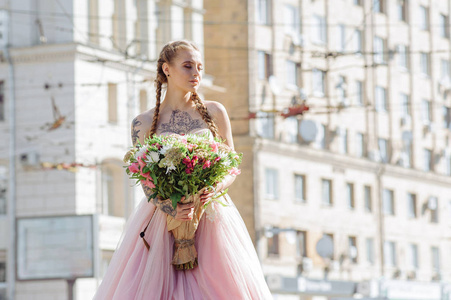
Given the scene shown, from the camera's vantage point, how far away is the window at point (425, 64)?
7312cm

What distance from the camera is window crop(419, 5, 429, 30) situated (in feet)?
238

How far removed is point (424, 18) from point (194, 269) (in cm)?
6732

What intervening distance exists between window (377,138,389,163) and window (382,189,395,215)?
5.70ft

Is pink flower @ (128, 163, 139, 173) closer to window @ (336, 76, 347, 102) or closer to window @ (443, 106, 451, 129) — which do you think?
window @ (336, 76, 347, 102)

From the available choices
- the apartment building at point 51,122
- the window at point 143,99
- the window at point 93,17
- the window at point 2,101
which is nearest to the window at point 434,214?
the window at point 143,99

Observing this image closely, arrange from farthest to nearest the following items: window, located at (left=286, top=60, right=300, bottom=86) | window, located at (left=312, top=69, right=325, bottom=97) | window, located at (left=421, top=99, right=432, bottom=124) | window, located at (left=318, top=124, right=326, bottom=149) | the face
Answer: window, located at (left=421, top=99, right=432, bottom=124), window, located at (left=312, top=69, right=325, bottom=97), window, located at (left=318, top=124, right=326, bottom=149), window, located at (left=286, top=60, right=300, bottom=86), the face

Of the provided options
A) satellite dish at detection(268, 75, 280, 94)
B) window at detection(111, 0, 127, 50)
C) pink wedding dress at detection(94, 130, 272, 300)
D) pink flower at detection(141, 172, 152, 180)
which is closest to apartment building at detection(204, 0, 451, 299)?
satellite dish at detection(268, 75, 280, 94)

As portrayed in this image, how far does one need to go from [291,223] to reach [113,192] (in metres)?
13.2

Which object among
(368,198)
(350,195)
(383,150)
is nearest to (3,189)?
(350,195)

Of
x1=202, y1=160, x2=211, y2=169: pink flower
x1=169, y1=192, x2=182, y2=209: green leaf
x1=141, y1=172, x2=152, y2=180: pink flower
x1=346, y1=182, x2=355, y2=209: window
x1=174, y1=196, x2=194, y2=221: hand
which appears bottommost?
x1=174, y1=196, x2=194, y2=221: hand

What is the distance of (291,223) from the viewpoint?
59.5 m

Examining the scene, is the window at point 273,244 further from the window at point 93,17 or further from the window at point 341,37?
the window at point 93,17

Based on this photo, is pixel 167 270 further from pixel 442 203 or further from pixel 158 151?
pixel 442 203

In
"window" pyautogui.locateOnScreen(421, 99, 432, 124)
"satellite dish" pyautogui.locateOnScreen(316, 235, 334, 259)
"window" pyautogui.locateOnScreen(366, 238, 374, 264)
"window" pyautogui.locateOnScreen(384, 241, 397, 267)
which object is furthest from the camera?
"window" pyautogui.locateOnScreen(421, 99, 432, 124)
